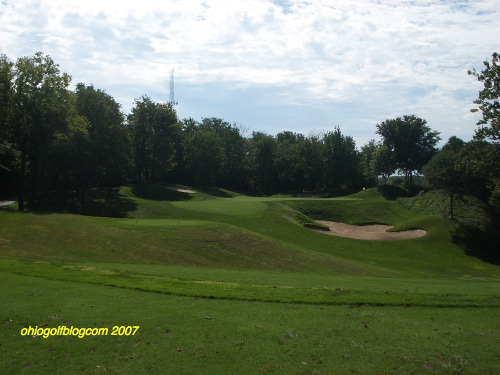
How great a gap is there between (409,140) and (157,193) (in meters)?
52.4

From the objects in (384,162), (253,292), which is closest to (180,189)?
(384,162)

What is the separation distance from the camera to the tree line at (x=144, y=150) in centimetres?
4041

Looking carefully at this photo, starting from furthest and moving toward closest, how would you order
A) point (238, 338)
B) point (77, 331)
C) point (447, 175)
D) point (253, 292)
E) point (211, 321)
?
Result: point (447, 175)
point (253, 292)
point (211, 321)
point (77, 331)
point (238, 338)

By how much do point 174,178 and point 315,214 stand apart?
5104 centimetres

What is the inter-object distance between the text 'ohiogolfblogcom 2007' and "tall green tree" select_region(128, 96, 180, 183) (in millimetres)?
67011

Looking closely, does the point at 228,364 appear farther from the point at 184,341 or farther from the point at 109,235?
the point at 109,235

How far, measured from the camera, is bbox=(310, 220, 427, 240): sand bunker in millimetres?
42719

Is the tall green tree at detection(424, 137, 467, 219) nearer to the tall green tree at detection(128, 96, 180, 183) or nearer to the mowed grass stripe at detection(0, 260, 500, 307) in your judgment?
the mowed grass stripe at detection(0, 260, 500, 307)

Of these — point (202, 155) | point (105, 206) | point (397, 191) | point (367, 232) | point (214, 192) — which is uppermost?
point (202, 155)

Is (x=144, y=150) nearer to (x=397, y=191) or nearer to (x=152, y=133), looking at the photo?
(x=152, y=133)

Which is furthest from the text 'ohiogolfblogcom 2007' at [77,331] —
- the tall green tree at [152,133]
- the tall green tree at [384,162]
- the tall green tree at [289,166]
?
the tall green tree at [289,166]

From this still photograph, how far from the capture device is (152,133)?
74250 mm

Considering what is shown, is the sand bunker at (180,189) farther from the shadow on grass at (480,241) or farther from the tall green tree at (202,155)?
the shadow on grass at (480,241)

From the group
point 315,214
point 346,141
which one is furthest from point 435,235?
point 346,141
